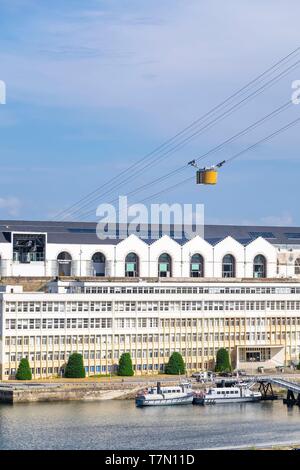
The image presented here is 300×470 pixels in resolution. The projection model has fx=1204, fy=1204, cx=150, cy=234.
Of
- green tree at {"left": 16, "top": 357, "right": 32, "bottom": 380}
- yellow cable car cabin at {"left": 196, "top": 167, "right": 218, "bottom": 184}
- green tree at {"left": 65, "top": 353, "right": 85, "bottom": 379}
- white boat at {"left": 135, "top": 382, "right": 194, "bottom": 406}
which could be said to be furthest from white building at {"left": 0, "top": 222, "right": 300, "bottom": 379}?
yellow cable car cabin at {"left": 196, "top": 167, "right": 218, "bottom": 184}

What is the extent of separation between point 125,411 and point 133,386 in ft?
21.5

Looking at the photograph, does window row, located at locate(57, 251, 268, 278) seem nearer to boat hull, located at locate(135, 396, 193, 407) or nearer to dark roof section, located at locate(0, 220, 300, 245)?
dark roof section, located at locate(0, 220, 300, 245)

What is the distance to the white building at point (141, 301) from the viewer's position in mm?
67438

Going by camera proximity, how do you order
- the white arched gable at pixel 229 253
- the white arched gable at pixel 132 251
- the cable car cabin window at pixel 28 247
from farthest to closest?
the white arched gable at pixel 229 253 < the white arched gable at pixel 132 251 < the cable car cabin window at pixel 28 247

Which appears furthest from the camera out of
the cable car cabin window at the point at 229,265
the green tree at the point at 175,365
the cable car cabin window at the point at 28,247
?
the cable car cabin window at the point at 229,265

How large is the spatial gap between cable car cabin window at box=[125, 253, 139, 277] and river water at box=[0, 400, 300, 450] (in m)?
17.0

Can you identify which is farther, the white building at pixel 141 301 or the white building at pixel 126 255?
the white building at pixel 126 255

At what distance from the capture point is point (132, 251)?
254 ft

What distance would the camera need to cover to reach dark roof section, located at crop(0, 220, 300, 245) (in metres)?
77.0

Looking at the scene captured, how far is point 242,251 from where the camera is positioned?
80062 millimetres

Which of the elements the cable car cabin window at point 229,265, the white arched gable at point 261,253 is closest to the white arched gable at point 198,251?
the cable car cabin window at point 229,265

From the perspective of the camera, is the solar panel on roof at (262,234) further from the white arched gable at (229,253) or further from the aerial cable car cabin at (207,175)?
the aerial cable car cabin at (207,175)

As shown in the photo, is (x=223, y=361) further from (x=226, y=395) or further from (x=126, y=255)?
(x=126, y=255)

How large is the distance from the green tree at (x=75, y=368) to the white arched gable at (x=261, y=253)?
17.3 m
